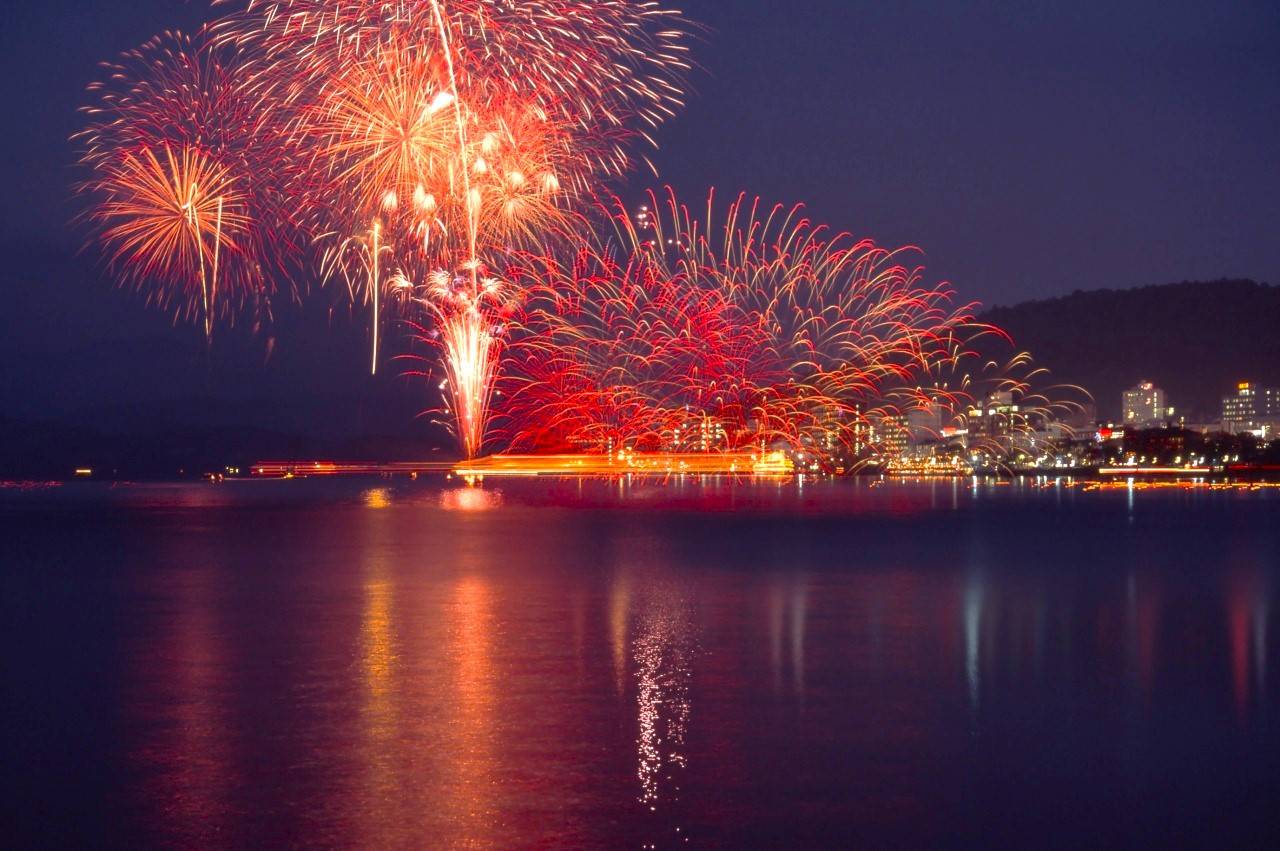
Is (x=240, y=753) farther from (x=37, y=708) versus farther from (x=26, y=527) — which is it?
(x=26, y=527)

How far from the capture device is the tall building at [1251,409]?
163 m

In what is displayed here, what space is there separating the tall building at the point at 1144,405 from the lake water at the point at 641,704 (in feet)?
597

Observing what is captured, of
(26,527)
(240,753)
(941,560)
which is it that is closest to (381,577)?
(941,560)

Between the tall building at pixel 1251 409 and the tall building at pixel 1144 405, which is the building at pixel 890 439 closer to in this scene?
the tall building at pixel 1251 409

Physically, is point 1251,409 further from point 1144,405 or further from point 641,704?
point 641,704

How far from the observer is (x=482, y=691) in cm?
852

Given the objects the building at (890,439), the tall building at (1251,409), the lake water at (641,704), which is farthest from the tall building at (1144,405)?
the lake water at (641,704)

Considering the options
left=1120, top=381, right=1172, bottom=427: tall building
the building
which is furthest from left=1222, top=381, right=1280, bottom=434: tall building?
the building

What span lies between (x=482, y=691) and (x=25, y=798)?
3.07 meters

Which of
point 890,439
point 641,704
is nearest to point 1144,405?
point 890,439

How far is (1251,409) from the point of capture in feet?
570

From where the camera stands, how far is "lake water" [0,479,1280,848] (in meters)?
5.66

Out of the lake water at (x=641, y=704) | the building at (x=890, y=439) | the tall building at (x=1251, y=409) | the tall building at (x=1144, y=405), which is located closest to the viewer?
the lake water at (x=641, y=704)

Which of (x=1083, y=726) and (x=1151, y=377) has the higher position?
(x=1151, y=377)
